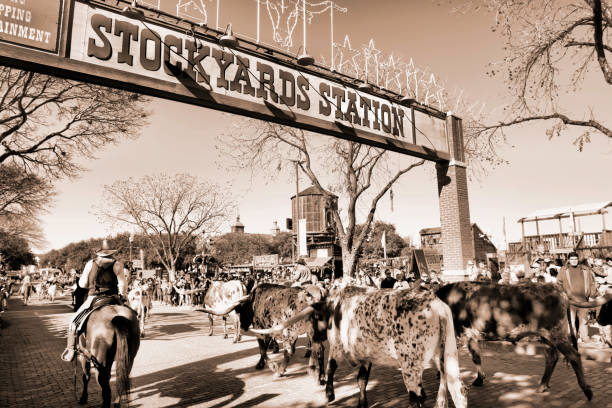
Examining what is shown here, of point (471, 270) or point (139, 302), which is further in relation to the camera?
point (139, 302)

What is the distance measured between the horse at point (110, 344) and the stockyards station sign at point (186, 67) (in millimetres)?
4528

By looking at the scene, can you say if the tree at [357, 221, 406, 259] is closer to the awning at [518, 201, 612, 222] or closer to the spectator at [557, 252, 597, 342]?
the awning at [518, 201, 612, 222]

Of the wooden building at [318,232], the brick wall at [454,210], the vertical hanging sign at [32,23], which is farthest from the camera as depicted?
the wooden building at [318,232]

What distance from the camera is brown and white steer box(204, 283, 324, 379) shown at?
21.6 feet

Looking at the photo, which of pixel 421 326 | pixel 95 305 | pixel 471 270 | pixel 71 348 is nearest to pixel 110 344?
pixel 95 305

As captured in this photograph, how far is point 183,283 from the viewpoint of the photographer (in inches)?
1049

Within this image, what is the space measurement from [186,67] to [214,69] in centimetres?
64

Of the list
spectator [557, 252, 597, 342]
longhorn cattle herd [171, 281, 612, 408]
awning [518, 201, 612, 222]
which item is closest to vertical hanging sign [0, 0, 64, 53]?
longhorn cattle herd [171, 281, 612, 408]

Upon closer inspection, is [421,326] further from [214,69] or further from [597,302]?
[214,69]

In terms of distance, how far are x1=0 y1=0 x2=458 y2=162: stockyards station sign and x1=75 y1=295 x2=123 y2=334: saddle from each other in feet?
13.6

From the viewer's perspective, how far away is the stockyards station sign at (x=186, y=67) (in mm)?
6621

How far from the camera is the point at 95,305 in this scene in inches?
225

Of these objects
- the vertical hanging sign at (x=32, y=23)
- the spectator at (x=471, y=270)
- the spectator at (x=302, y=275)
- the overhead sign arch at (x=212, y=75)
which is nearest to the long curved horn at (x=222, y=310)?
the spectator at (x=302, y=275)

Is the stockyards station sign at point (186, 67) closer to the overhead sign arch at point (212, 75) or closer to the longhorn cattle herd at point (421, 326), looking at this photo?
the overhead sign arch at point (212, 75)
